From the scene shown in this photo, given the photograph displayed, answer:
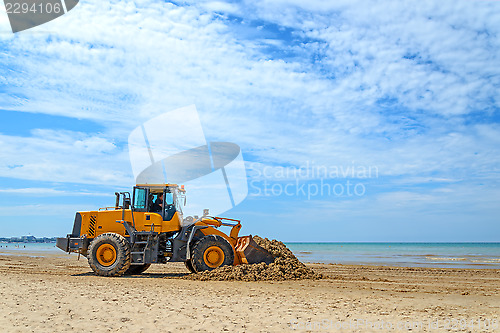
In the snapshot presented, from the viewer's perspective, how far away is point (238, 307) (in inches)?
343

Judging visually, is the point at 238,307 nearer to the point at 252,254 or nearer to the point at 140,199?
the point at 252,254

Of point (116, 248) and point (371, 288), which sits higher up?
point (116, 248)

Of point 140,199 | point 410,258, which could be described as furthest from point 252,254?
point 410,258

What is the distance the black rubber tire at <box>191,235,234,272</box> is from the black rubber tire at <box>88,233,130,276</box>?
2231 mm

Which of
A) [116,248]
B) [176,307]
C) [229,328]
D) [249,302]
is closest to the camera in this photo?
[229,328]

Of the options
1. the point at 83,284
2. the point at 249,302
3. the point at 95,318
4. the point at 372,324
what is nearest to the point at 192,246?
the point at 83,284

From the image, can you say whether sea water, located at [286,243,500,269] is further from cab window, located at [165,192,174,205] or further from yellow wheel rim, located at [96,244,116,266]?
yellow wheel rim, located at [96,244,116,266]

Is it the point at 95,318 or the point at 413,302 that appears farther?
the point at 413,302

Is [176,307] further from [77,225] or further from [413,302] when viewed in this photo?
[77,225]

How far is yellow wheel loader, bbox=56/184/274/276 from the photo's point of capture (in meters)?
14.4

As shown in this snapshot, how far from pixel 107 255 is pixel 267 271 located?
5401mm

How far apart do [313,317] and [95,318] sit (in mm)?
3873

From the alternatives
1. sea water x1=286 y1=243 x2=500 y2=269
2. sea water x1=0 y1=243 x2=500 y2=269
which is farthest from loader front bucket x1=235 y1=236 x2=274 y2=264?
sea water x1=286 y1=243 x2=500 y2=269

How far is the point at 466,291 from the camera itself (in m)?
12.1
